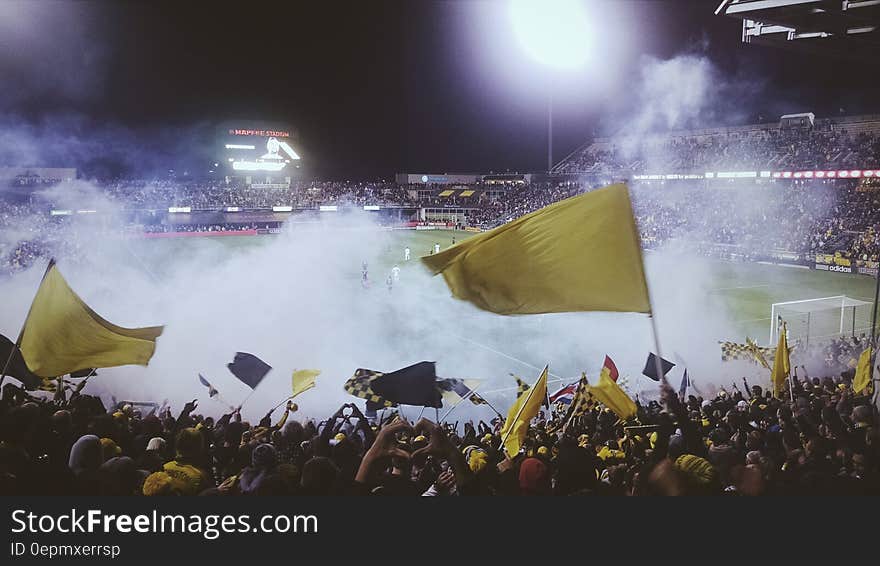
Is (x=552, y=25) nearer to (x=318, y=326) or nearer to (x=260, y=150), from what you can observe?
(x=318, y=326)

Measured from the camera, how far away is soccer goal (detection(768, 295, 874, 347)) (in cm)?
1656

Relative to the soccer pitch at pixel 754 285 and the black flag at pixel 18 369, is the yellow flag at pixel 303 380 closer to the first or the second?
the black flag at pixel 18 369

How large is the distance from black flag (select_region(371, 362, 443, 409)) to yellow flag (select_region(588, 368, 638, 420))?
1.66 m

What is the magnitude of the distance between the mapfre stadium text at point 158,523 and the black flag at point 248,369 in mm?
4908

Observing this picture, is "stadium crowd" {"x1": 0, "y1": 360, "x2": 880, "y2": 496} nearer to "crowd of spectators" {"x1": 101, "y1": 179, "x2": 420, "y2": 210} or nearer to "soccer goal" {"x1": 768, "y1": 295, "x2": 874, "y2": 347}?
"soccer goal" {"x1": 768, "y1": 295, "x2": 874, "y2": 347}

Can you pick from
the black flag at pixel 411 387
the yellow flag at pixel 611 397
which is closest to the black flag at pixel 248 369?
the black flag at pixel 411 387

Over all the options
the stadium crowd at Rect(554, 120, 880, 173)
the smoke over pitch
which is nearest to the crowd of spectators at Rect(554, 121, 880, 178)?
the stadium crowd at Rect(554, 120, 880, 173)

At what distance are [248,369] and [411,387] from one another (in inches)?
95.2

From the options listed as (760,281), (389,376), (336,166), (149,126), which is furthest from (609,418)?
(336,166)

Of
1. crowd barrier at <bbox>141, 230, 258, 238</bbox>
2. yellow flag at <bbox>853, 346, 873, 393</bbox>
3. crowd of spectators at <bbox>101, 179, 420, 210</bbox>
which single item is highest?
crowd of spectators at <bbox>101, 179, 420, 210</bbox>

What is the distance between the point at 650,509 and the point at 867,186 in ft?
139

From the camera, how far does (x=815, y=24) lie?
806 cm

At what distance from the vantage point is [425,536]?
2.79 metres

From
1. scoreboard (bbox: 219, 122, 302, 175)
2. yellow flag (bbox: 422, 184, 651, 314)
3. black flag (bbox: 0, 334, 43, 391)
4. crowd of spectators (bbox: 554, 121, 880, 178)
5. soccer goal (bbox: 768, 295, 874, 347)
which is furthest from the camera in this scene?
scoreboard (bbox: 219, 122, 302, 175)
